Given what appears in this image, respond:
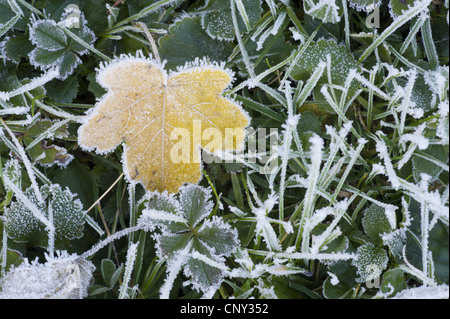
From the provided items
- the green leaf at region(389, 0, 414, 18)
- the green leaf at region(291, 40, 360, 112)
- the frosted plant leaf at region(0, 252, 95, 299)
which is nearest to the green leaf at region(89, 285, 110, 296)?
the frosted plant leaf at region(0, 252, 95, 299)

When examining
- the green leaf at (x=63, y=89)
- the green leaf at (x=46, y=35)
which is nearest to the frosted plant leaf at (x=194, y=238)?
the green leaf at (x=63, y=89)

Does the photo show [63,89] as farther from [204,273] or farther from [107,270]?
[204,273]

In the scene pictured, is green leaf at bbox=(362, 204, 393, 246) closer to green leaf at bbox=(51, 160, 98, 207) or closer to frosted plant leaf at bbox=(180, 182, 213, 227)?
frosted plant leaf at bbox=(180, 182, 213, 227)

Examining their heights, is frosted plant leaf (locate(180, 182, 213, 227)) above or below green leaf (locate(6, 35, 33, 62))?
below

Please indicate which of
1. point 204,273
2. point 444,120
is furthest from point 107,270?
point 444,120
